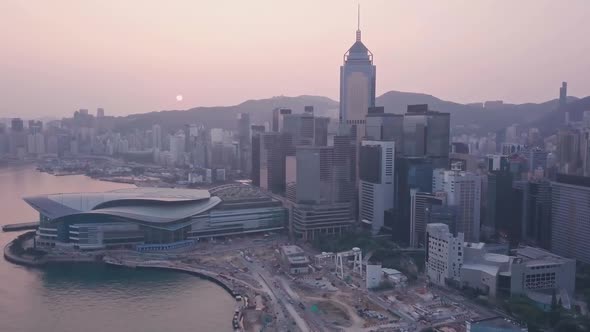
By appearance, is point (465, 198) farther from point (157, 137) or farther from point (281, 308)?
point (157, 137)

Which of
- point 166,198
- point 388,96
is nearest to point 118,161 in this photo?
point 388,96

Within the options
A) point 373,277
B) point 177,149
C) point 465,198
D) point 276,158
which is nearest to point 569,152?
point 465,198

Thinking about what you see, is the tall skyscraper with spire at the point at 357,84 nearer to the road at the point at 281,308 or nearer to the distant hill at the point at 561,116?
the road at the point at 281,308

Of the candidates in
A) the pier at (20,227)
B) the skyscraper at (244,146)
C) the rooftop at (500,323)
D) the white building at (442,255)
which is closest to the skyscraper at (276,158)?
the skyscraper at (244,146)

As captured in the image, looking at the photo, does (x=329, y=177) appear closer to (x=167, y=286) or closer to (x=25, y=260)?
(x=167, y=286)

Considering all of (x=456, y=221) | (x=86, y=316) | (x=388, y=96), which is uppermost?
(x=388, y=96)
